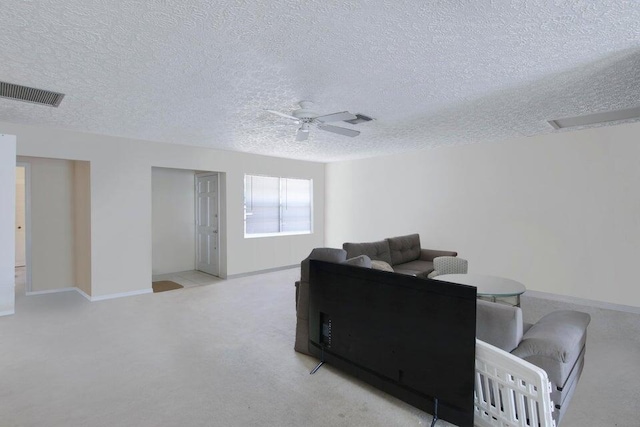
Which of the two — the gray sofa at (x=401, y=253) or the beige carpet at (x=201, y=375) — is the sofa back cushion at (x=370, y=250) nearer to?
the gray sofa at (x=401, y=253)

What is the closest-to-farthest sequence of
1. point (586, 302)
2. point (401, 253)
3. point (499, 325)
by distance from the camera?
point (499, 325) < point (586, 302) < point (401, 253)

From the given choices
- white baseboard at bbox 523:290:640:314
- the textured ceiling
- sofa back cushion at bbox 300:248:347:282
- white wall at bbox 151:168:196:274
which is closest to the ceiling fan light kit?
the textured ceiling

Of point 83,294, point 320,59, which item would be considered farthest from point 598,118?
point 83,294

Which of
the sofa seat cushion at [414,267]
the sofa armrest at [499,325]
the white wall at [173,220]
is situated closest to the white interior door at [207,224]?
the white wall at [173,220]

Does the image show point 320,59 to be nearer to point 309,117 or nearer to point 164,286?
point 309,117

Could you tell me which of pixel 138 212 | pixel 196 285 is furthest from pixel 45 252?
pixel 196 285

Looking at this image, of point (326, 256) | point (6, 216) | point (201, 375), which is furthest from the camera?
point (6, 216)

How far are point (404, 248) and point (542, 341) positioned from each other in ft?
11.9

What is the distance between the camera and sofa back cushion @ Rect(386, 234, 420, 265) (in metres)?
5.29

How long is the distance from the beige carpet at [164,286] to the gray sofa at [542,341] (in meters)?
4.83

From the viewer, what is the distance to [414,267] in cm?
512

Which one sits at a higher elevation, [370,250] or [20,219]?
[20,219]

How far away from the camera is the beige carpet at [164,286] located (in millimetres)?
5453

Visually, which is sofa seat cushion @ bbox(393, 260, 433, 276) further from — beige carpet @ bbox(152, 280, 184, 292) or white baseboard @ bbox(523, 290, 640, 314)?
beige carpet @ bbox(152, 280, 184, 292)
